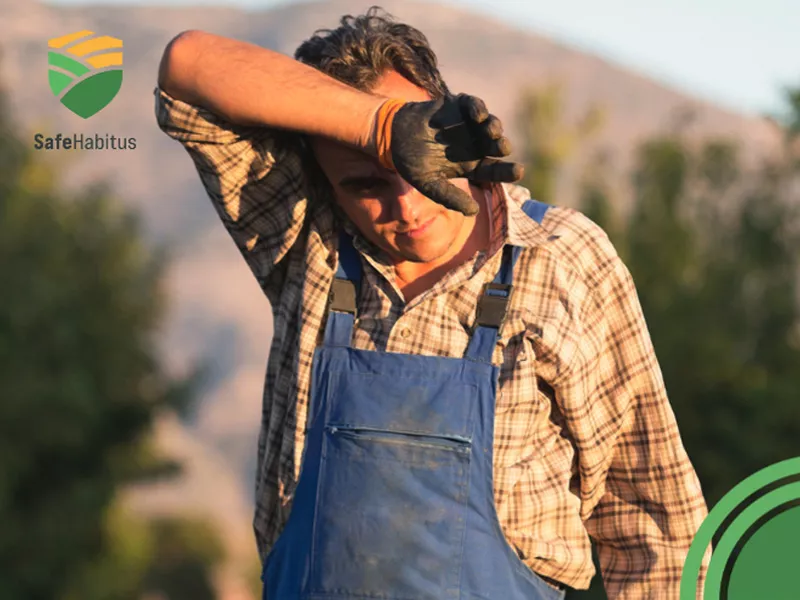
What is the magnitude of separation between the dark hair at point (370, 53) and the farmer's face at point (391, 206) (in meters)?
0.03

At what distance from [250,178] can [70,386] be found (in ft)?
45.0

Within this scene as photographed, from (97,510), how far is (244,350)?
8034 centimetres

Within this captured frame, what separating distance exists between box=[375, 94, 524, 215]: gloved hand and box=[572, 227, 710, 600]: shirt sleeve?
0.40m

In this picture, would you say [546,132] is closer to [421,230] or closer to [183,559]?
[421,230]

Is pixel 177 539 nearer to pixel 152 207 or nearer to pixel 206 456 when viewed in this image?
pixel 206 456

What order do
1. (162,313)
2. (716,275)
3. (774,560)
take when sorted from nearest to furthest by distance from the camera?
(774,560), (716,275), (162,313)

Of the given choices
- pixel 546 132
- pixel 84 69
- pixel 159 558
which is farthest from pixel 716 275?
pixel 159 558

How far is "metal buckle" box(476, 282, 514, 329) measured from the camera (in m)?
2.17

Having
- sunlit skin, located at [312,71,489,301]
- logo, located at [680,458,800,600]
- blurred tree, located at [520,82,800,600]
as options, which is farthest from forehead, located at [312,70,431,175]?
blurred tree, located at [520,82,800,600]

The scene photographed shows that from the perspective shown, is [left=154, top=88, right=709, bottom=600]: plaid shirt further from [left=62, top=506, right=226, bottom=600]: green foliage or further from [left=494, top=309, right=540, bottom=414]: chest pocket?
[left=62, top=506, right=226, bottom=600]: green foliage

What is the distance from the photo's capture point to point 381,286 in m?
2.31

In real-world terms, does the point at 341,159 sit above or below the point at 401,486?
above

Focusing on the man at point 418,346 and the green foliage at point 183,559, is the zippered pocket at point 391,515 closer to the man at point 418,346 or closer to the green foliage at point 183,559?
the man at point 418,346

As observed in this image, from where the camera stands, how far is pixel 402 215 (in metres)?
2.22
